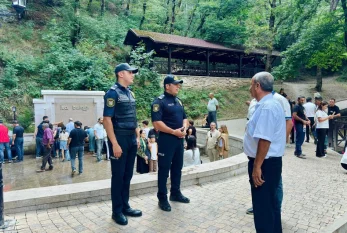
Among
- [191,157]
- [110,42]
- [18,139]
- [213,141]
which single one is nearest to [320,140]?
[213,141]

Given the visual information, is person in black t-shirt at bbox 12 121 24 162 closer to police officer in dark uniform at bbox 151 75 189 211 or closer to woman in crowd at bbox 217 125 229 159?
woman in crowd at bbox 217 125 229 159

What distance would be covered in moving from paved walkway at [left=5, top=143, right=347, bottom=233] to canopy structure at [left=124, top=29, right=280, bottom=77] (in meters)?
17.2

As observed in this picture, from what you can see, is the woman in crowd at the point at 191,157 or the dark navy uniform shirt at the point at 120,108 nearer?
the dark navy uniform shirt at the point at 120,108

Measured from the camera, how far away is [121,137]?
130 inches

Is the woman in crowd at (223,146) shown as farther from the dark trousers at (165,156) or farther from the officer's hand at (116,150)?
the officer's hand at (116,150)

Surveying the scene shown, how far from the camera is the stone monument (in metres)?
12.2

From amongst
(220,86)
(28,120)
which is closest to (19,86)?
(28,120)

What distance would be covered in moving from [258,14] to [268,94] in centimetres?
2429

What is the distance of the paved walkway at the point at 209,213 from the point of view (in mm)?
3195

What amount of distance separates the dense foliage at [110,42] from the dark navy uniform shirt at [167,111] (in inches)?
495

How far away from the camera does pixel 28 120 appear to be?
14484mm

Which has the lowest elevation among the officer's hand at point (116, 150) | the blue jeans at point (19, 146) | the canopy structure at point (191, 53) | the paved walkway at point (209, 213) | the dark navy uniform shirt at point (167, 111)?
the blue jeans at point (19, 146)

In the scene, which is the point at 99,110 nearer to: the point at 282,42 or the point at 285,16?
the point at 285,16

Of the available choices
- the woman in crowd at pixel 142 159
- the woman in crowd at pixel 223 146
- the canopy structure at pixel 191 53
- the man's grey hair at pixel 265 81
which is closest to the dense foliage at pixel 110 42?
the canopy structure at pixel 191 53
